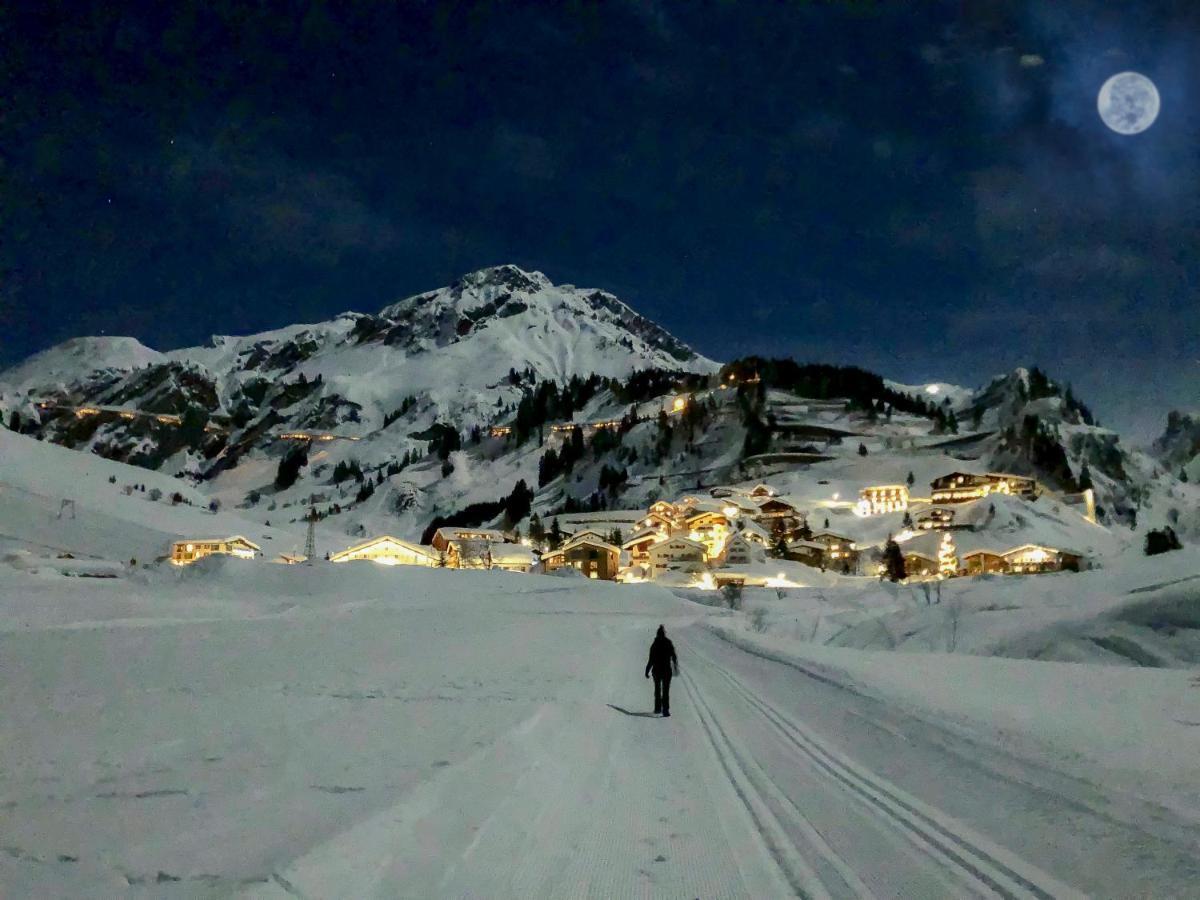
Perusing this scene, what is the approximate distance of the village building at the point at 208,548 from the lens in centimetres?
7462

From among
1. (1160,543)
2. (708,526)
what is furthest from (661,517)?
(1160,543)

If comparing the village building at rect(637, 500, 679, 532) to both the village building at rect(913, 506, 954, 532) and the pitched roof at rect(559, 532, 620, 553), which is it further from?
the village building at rect(913, 506, 954, 532)

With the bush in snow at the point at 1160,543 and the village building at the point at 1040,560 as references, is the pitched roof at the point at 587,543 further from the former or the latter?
the bush in snow at the point at 1160,543

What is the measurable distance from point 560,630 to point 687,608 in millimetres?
30114

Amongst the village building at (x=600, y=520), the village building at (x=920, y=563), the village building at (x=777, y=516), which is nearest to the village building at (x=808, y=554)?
the village building at (x=920, y=563)

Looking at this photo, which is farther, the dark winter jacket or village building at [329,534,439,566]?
village building at [329,534,439,566]

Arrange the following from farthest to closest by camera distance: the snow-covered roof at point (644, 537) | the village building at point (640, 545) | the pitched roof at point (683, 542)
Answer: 1. the snow-covered roof at point (644, 537)
2. the village building at point (640, 545)
3. the pitched roof at point (683, 542)

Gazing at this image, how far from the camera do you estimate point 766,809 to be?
7508 millimetres

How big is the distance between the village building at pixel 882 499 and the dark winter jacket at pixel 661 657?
13386cm

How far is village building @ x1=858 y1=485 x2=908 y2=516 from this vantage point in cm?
13938

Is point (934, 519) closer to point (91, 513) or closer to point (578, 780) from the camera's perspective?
point (91, 513)

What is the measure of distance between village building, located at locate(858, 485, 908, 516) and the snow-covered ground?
128 m

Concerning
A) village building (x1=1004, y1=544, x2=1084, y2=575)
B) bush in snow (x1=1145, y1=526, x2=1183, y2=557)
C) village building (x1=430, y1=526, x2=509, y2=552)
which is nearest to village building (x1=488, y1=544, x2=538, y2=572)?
village building (x1=430, y1=526, x2=509, y2=552)

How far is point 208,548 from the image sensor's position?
258 ft
